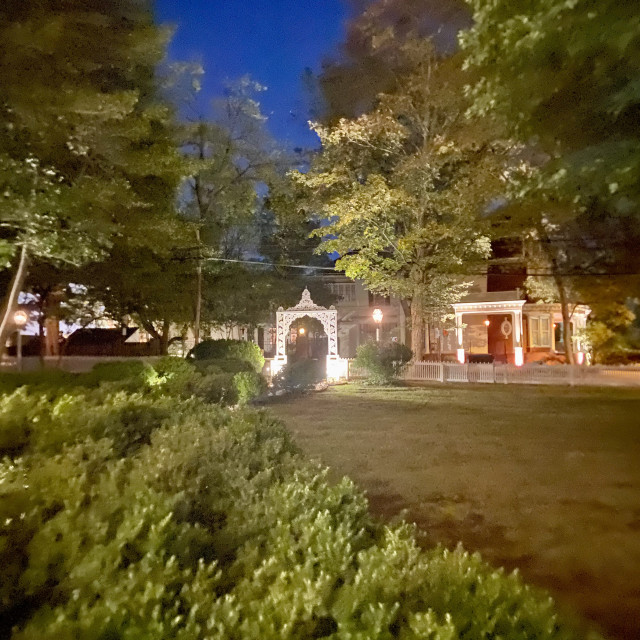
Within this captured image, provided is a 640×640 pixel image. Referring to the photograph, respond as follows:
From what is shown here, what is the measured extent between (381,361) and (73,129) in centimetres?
1396

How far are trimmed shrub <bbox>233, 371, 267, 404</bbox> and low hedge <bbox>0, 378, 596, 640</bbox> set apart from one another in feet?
36.0

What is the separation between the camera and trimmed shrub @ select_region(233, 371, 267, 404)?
52.0 feet

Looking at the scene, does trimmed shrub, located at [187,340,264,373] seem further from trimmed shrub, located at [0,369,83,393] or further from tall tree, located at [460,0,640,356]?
tall tree, located at [460,0,640,356]

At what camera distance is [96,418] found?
5.94 m

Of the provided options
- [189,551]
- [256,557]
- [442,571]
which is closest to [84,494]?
[189,551]

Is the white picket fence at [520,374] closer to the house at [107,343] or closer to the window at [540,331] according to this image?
the window at [540,331]

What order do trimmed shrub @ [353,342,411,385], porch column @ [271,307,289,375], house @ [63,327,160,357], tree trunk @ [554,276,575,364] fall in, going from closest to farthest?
trimmed shrub @ [353,342,411,385]
porch column @ [271,307,289,375]
tree trunk @ [554,276,575,364]
house @ [63,327,160,357]

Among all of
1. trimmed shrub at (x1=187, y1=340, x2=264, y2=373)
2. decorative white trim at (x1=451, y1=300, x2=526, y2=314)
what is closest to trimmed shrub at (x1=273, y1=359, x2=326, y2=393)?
trimmed shrub at (x1=187, y1=340, x2=264, y2=373)

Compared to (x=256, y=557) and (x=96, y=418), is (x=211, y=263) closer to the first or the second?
(x=96, y=418)

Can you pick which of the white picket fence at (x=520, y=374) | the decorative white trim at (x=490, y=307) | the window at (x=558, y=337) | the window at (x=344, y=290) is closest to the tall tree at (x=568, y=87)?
the white picket fence at (x=520, y=374)

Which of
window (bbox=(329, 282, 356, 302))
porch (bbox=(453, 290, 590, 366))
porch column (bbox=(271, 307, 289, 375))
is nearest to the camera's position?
porch column (bbox=(271, 307, 289, 375))

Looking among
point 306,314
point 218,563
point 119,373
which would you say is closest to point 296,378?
point 306,314

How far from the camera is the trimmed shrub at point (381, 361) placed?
22.6 metres

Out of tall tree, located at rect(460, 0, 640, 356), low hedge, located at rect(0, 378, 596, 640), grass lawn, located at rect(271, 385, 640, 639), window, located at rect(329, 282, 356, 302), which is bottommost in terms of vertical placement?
grass lawn, located at rect(271, 385, 640, 639)
